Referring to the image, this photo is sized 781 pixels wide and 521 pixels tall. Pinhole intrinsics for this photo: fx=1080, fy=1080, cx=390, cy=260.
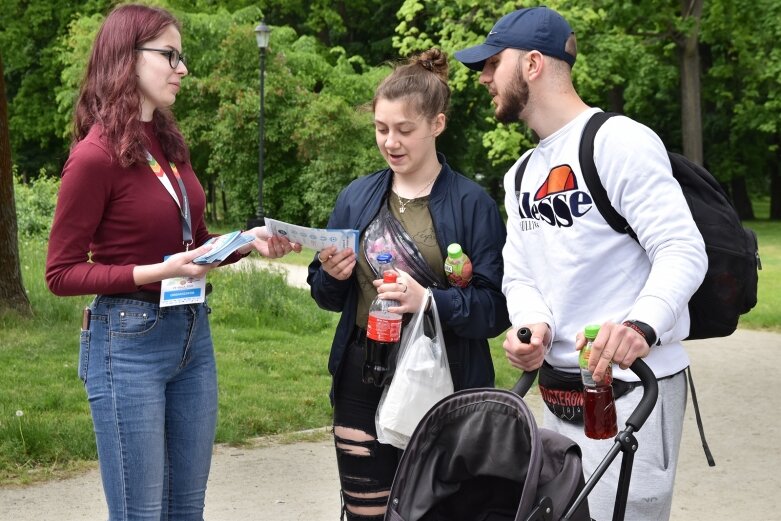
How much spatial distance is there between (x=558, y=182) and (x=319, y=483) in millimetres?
3427

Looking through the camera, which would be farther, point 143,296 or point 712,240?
point 143,296

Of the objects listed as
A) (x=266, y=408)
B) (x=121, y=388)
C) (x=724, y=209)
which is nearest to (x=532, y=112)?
(x=724, y=209)

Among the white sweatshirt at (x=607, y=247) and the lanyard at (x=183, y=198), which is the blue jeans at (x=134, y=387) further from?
the white sweatshirt at (x=607, y=247)

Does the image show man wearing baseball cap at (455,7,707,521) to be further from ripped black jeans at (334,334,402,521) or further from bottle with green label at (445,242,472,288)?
ripped black jeans at (334,334,402,521)

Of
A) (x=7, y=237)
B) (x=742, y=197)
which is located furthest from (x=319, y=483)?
(x=742, y=197)

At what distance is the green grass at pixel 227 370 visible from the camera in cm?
641

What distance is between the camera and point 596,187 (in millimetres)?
3068

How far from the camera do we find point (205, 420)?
145 inches

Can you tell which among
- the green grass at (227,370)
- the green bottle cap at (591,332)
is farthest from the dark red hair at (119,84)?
the green grass at (227,370)

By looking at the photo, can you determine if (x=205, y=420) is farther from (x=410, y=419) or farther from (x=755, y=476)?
(x=755, y=476)

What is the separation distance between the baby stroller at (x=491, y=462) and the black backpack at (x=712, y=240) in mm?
414

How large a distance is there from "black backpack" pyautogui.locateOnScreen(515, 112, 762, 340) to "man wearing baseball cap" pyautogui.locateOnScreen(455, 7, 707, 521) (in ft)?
0.11

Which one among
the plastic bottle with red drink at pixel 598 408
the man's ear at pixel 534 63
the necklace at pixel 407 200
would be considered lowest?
the plastic bottle with red drink at pixel 598 408

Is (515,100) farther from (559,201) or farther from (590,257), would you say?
(590,257)
